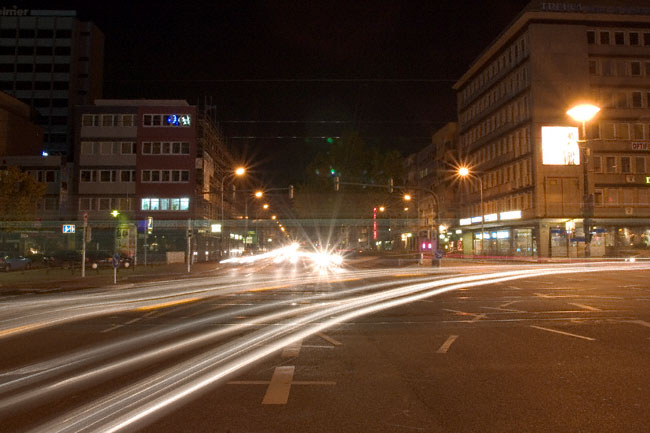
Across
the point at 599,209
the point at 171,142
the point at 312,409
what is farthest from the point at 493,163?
the point at 312,409

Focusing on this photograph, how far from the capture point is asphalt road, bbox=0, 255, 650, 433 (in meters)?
5.35

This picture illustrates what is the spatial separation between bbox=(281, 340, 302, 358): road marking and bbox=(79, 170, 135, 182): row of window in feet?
182

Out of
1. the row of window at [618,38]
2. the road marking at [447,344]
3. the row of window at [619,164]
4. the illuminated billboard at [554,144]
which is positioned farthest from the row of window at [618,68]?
the road marking at [447,344]

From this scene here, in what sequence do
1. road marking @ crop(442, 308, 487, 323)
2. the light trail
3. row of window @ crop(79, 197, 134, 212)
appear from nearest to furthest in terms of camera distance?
1. the light trail
2. road marking @ crop(442, 308, 487, 323)
3. row of window @ crop(79, 197, 134, 212)

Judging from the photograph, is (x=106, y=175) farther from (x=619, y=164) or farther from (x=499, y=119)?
(x=619, y=164)

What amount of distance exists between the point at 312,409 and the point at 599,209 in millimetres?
55701

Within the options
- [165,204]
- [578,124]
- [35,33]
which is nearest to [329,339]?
[578,124]

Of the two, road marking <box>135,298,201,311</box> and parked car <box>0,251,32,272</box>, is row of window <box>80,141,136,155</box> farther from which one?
road marking <box>135,298,201,311</box>

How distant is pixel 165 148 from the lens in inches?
2363

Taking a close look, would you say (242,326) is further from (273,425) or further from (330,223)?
(330,223)

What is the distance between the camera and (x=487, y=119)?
211 feet

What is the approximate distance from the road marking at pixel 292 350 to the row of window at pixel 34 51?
323 feet

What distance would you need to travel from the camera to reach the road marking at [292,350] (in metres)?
8.38

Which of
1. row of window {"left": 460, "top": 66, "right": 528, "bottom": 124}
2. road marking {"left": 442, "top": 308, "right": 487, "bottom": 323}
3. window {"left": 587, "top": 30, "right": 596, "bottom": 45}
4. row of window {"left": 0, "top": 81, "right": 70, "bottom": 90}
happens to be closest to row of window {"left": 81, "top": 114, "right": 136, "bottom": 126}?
row of window {"left": 0, "top": 81, "right": 70, "bottom": 90}
